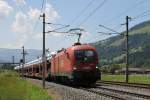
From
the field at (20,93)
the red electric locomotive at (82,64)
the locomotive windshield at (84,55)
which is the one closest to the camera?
the field at (20,93)

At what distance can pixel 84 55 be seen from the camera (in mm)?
37812

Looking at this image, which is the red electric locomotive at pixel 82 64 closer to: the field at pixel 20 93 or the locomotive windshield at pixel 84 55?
the locomotive windshield at pixel 84 55

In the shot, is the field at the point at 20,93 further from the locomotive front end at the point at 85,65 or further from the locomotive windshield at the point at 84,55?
the locomotive windshield at the point at 84,55

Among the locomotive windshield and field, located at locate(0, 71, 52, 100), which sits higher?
the locomotive windshield

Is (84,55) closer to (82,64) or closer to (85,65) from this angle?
A: (82,64)

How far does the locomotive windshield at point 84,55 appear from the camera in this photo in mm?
37594

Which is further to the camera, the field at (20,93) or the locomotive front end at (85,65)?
the locomotive front end at (85,65)

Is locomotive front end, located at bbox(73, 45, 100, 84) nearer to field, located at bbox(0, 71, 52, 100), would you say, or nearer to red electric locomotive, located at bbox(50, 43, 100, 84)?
red electric locomotive, located at bbox(50, 43, 100, 84)

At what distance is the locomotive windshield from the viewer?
123ft

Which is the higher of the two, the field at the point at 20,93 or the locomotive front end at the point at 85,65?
the locomotive front end at the point at 85,65

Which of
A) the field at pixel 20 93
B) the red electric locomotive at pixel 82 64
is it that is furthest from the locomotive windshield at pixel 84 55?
the field at pixel 20 93

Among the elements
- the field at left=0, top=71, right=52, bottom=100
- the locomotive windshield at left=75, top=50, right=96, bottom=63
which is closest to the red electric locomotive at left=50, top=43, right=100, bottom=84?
the locomotive windshield at left=75, top=50, right=96, bottom=63

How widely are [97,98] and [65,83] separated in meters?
21.7

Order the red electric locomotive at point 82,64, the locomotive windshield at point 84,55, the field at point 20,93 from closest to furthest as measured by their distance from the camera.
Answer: the field at point 20,93 < the red electric locomotive at point 82,64 < the locomotive windshield at point 84,55
